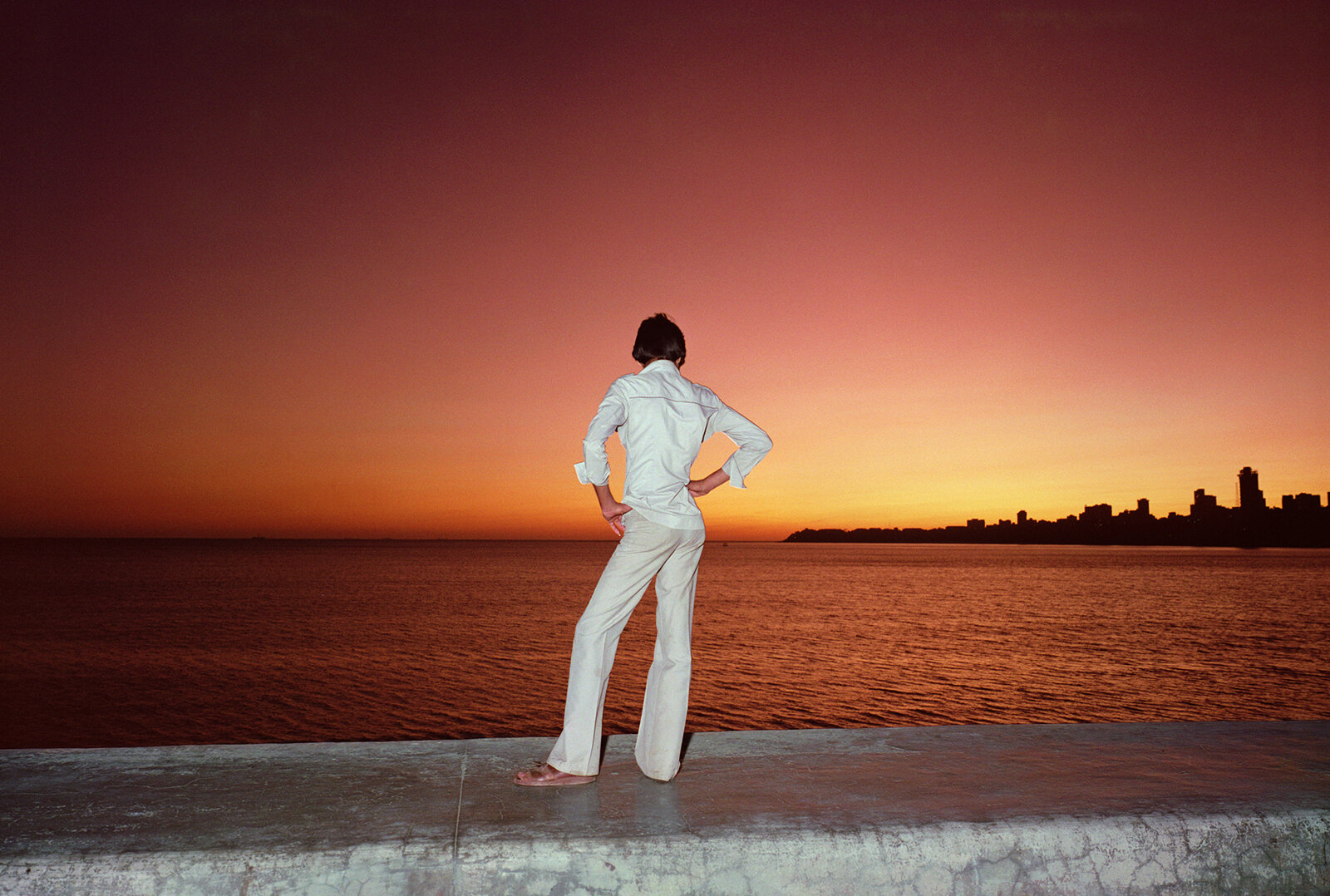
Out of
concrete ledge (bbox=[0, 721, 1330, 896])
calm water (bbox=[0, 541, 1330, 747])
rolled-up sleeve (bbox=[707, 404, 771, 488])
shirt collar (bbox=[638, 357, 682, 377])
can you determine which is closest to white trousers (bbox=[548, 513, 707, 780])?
concrete ledge (bbox=[0, 721, 1330, 896])

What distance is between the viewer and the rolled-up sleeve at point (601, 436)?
3.21 m

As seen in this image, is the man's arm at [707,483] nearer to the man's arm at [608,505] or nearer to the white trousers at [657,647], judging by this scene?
the white trousers at [657,647]

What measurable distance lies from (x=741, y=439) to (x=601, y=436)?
27.7 inches

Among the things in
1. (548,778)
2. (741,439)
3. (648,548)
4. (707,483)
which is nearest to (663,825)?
(548,778)

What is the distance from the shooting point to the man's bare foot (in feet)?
10.3

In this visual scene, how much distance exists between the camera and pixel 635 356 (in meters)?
3.46

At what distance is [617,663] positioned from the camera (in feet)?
79.2

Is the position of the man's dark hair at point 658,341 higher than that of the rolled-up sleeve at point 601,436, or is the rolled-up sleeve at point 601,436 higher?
the man's dark hair at point 658,341

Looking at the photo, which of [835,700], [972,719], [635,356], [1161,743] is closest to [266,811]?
[635,356]

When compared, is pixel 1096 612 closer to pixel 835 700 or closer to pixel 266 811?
pixel 835 700

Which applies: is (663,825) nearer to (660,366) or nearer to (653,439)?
(653,439)

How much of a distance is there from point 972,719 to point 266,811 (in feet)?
54.2

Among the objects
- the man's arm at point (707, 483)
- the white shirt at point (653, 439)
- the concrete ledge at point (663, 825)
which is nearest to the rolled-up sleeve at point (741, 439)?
the man's arm at point (707, 483)

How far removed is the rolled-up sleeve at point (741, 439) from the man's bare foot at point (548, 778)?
134cm
